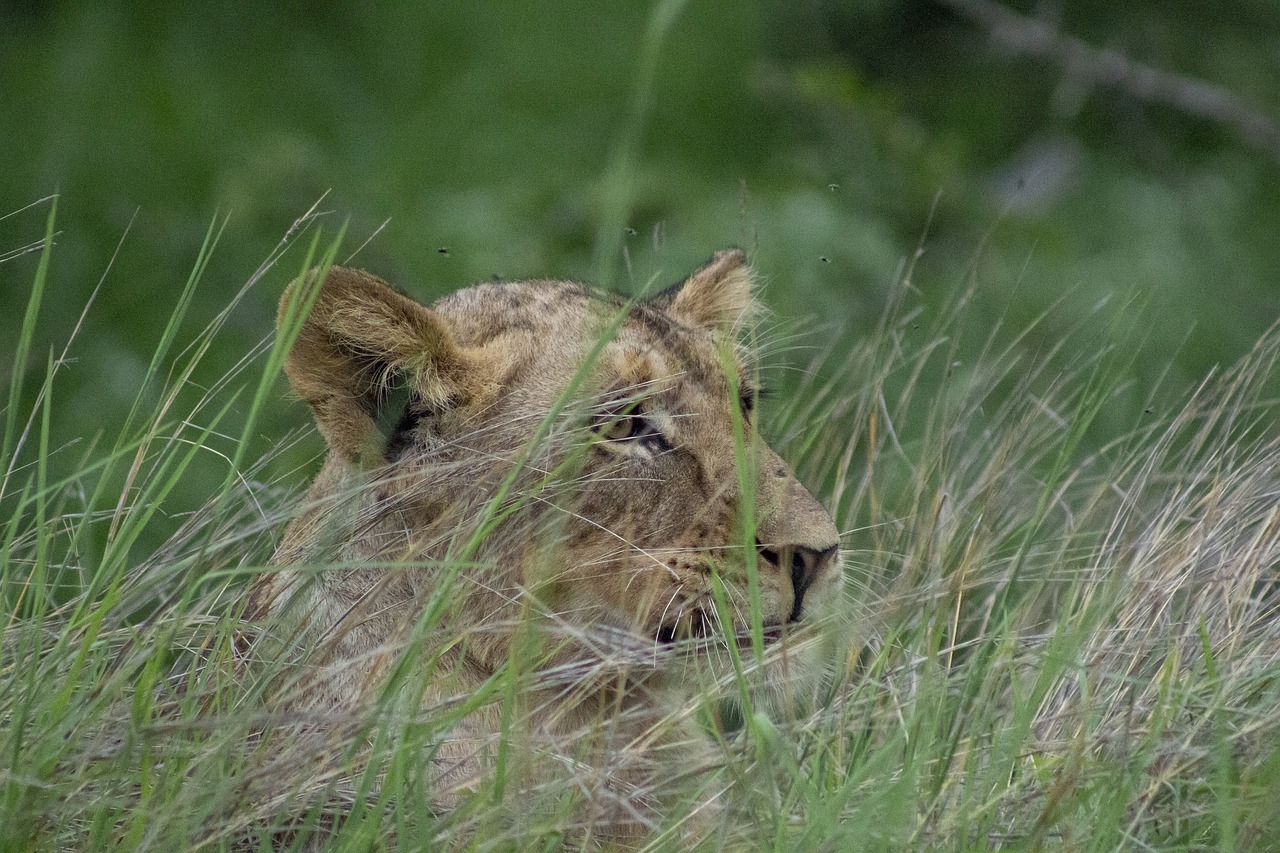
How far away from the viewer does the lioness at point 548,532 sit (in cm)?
264

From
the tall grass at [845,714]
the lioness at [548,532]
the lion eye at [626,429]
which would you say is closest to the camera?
the tall grass at [845,714]

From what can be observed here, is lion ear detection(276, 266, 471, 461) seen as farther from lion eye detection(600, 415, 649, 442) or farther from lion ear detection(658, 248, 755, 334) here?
lion ear detection(658, 248, 755, 334)

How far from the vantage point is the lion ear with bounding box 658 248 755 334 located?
398 cm

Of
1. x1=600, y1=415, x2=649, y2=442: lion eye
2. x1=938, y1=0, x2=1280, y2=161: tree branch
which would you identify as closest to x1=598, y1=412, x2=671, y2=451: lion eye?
x1=600, y1=415, x2=649, y2=442: lion eye

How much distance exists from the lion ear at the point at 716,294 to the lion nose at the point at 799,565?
3.25 feet

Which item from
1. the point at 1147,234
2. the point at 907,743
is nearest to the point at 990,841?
the point at 907,743

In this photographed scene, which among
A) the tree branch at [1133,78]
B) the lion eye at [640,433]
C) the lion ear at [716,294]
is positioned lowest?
the lion eye at [640,433]

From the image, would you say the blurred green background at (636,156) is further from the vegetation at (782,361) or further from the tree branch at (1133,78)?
the tree branch at (1133,78)

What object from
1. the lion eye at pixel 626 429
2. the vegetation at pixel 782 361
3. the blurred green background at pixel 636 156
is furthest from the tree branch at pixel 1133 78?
the lion eye at pixel 626 429

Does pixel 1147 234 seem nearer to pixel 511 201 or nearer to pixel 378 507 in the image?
pixel 511 201

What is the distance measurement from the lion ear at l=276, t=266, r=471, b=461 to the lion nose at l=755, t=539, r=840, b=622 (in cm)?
74

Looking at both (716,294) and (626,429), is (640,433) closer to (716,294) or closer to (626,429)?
(626,429)

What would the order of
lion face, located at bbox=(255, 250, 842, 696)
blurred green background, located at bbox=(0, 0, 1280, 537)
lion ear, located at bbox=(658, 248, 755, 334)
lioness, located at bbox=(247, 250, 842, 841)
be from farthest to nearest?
blurred green background, located at bbox=(0, 0, 1280, 537) → lion ear, located at bbox=(658, 248, 755, 334) → lion face, located at bbox=(255, 250, 842, 696) → lioness, located at bbox=(247, 250, 842, 841)

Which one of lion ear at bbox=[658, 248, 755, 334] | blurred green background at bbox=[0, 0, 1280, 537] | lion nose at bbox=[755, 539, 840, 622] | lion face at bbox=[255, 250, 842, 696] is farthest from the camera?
blurred green background at bbox=[0, 0, 1280, 537]
